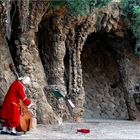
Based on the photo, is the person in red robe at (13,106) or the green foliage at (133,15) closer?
the person in red robe at (13,106)

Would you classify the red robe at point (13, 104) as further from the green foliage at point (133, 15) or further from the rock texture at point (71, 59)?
the green foliage at point (133, 15)

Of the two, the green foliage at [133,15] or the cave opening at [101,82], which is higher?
the green foliage at [133,15]

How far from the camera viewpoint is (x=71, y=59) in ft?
49.6

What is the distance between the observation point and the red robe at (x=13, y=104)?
32.2 feet

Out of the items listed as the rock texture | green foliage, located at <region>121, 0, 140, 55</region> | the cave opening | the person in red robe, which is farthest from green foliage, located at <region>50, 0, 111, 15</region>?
the cave opening

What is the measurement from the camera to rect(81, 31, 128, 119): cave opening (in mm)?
17750

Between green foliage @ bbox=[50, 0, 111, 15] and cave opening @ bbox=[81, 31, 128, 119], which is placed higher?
green foliage @ bbox=[50, 0, 111, 15]

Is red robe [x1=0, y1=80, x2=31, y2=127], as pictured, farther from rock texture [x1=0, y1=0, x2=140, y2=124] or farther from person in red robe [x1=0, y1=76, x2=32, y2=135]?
rock texture [x1=0, y1=0, x2=140, y2=124]

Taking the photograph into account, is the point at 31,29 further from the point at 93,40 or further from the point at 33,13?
the point at 93,40

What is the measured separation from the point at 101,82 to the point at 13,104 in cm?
844

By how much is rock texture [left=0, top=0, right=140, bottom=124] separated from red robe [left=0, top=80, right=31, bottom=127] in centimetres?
142

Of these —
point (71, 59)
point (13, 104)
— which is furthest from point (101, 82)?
point (13, 104)

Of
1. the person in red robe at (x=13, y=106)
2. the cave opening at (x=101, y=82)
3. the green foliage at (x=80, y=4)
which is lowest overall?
the person in red robe at (x=13, y=106)

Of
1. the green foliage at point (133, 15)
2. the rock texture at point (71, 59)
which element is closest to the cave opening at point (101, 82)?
the rock texture at point (71, 59)
